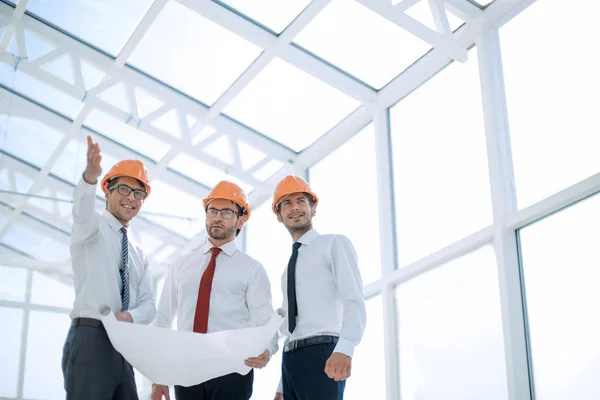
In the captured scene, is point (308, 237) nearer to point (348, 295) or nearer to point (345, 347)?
point (348, 295)

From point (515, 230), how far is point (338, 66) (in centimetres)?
269

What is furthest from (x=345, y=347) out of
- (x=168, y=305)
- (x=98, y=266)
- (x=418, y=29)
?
(x=418, y=29)

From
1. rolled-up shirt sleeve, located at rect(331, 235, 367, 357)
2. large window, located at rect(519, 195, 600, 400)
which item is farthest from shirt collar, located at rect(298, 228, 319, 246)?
large window, located at rect(519, 195, 600, 400)

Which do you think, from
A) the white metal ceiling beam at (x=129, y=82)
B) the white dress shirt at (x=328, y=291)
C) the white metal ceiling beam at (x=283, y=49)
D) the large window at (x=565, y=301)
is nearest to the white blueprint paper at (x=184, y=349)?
the white dress shirt at (x=328, y=291)

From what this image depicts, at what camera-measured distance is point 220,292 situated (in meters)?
3.49

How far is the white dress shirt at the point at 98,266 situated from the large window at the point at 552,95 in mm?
3167

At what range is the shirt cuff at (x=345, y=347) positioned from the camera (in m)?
3.15

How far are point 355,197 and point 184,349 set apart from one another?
5.07 metres

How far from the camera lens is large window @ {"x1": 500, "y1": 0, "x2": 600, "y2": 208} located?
5.11 metres

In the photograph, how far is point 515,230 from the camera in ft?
18.2

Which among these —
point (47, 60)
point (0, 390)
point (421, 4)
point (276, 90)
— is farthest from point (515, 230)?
point (47, 60)

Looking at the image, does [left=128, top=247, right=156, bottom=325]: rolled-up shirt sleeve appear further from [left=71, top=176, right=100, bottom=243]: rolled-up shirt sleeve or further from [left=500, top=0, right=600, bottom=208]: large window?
[left=500, top=0, right=600, bottom=208]: large window

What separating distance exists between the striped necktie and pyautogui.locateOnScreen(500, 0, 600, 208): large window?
10.5 feet

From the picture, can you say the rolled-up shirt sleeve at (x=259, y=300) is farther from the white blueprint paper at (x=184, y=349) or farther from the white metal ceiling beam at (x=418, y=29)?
the white metal ceiling beam at (x=418, y=29)
